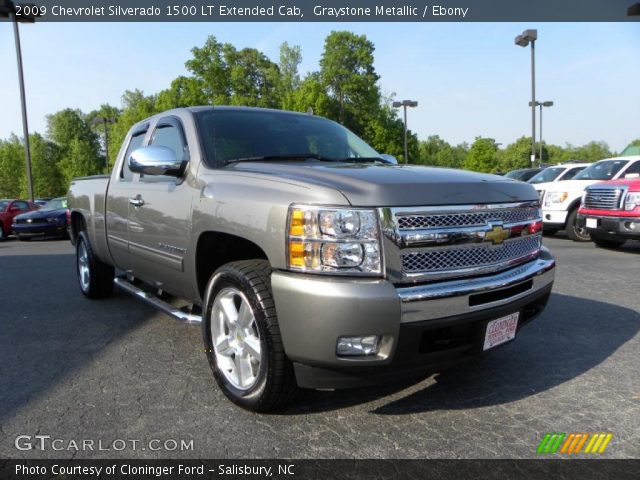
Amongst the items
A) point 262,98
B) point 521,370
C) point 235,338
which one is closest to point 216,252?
point 235,338

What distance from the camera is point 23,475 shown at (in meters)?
2.24

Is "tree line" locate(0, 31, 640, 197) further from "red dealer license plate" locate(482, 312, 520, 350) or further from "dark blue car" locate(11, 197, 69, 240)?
"red dealer license plate" locate(482, 312, 520, 350)

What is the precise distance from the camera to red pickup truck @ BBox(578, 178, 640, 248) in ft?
27.5

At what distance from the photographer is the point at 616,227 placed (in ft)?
28.1

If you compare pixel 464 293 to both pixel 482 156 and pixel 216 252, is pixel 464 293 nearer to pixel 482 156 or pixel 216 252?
pixel 216 252

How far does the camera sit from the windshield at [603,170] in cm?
1030

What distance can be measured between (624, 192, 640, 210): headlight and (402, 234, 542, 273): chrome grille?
6729 millimetres

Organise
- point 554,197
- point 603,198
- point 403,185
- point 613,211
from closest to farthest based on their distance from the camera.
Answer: point 403,185 → point 613,211 → point 603,198 → point 554,197

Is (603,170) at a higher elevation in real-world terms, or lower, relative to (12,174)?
lower

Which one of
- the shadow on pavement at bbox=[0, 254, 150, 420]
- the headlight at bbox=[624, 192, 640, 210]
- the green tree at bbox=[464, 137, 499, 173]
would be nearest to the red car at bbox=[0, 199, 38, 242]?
the shadow on pavement at bbox=[0, 254, 150, 420]

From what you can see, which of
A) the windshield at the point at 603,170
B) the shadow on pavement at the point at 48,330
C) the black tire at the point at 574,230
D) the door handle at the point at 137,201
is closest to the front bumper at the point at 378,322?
the shadow on pavement at the point at 48,330

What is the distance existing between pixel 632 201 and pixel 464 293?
7545 millimetres

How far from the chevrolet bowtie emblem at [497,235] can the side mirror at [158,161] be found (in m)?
2.01

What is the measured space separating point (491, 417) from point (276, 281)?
1.39 metres
